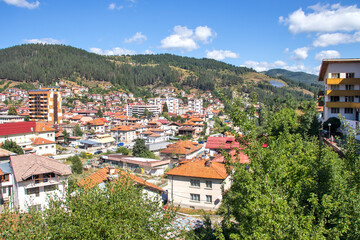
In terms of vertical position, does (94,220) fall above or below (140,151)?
above

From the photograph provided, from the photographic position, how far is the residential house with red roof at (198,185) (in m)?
19.4

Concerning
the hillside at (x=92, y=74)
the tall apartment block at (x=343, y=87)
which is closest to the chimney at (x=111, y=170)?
the tall apartment block at (x=343, y=87)

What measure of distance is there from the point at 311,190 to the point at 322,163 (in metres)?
1.21

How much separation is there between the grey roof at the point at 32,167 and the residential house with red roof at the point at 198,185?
311 inches

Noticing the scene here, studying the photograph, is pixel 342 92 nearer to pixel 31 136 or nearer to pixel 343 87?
pixel 343 87

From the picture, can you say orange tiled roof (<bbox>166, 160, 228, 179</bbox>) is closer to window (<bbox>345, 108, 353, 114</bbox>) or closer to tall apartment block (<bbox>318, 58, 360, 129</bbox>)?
tall apartment block (<bbox>318, 58, 360, 129</bbox>)

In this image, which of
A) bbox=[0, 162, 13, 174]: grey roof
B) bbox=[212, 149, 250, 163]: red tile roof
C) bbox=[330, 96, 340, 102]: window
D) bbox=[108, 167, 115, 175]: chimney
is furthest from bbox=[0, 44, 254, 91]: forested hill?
bbox=[212, 149, 250, 163]: red tile roof

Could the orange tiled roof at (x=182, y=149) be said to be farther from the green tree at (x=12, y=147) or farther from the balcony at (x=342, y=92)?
the green tree at (x=12, y=147)

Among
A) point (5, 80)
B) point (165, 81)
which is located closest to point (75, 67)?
point (5, 80)

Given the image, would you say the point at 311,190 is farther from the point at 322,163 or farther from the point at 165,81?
the point at 165,81

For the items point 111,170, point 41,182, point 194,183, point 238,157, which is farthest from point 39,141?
point 238,157

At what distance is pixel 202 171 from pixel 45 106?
209ft

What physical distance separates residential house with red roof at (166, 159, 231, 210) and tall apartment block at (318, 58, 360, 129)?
469 inches

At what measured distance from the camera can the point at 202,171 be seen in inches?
786
